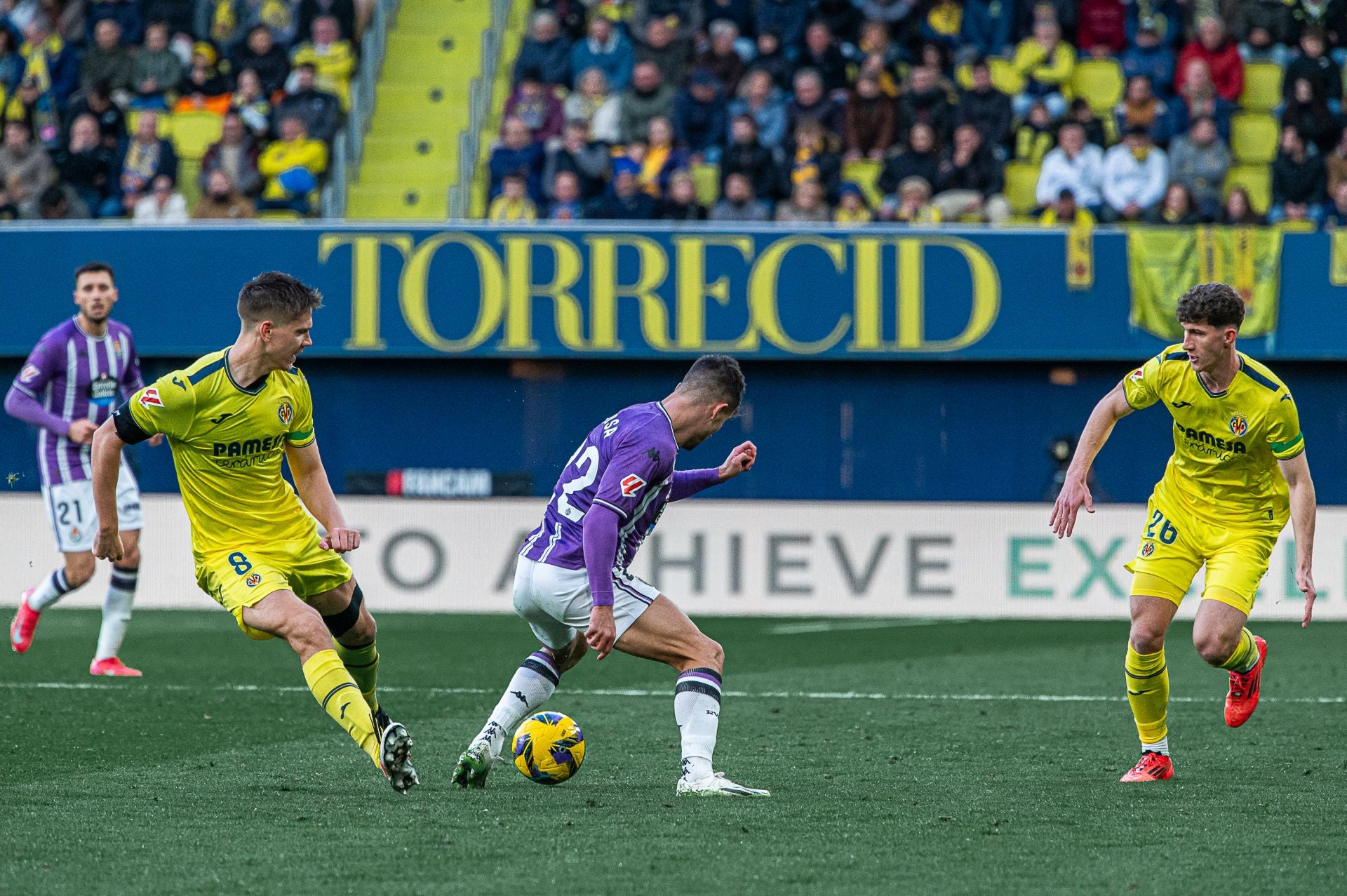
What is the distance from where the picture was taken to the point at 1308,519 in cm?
702

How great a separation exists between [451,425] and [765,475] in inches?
121

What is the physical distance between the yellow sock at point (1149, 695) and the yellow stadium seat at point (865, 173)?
11694 millimetres

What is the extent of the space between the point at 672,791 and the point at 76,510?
5.41 meters

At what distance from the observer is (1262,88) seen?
62.4ft

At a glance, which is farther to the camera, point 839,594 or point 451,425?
point 451,425

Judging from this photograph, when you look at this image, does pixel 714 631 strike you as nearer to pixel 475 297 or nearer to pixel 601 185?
pixel 475 297

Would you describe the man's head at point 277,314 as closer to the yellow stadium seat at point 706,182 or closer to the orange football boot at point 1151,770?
the orange football boot at point 1151,770

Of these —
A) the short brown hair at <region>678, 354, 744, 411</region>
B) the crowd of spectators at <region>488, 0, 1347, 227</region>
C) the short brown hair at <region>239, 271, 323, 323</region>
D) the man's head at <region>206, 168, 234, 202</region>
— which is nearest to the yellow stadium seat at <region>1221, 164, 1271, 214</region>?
the crowd of spectators at <region>488, 0, 1347, 227</region>

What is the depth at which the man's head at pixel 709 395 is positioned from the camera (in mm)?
6395

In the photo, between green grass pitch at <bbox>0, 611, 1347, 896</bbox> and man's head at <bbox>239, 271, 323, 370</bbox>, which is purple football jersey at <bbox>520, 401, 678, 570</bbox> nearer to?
green grass pitch at <bbox>0, 611, 1347, 896</bbox>

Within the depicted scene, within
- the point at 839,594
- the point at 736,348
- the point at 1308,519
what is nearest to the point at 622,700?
the point at 1308,519

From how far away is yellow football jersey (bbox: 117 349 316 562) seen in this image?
655 cm

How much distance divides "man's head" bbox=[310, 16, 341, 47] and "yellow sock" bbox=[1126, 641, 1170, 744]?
15.0 m

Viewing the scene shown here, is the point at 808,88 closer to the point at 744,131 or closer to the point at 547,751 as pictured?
the point at 744,131
